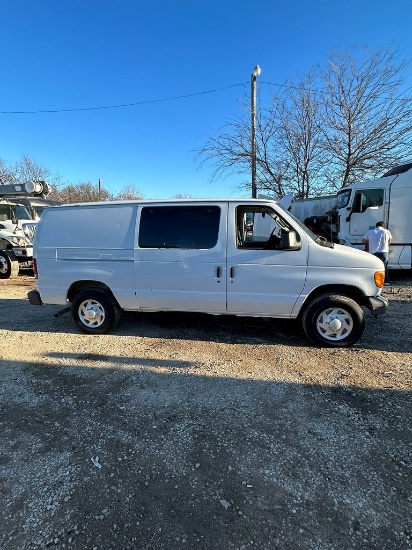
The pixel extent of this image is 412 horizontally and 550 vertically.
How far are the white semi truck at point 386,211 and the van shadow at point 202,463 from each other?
705 centimetres

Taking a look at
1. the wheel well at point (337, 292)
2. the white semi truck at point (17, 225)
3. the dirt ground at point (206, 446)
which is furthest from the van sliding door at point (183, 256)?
the white semi truck at point (17, 225)

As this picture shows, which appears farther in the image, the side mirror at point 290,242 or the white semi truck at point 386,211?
the white semi truck at point 386,211

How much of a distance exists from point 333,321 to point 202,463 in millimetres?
2735

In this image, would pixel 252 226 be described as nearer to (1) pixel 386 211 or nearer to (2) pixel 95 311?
(2) pixel 95 311

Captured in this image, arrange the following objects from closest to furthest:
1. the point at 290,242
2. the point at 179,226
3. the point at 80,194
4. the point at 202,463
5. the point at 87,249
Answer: the point at 202,463, the point at 290,242, the point at 179,226, the point at 87,249, the point at 80,194

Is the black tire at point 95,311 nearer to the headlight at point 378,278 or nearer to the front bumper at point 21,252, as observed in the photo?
the headlight at point 378,278

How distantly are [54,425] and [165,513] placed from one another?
55.0 inches

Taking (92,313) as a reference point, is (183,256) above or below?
above

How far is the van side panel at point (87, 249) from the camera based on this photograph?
15.0 ft

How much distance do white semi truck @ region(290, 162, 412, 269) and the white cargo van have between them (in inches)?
218

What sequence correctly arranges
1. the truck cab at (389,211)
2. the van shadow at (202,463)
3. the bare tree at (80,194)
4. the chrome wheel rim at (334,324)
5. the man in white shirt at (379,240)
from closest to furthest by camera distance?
the van shadow at (202,463) < the chrome wheel rim at (334,324) < the man in white shirt at (379,240) < the truck cab at (389,211) < the bare tree at (80,194)

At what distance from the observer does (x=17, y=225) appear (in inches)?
413

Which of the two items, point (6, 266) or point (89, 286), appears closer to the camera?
point (89, 286)

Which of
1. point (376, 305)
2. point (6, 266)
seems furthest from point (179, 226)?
point (6, 266)
